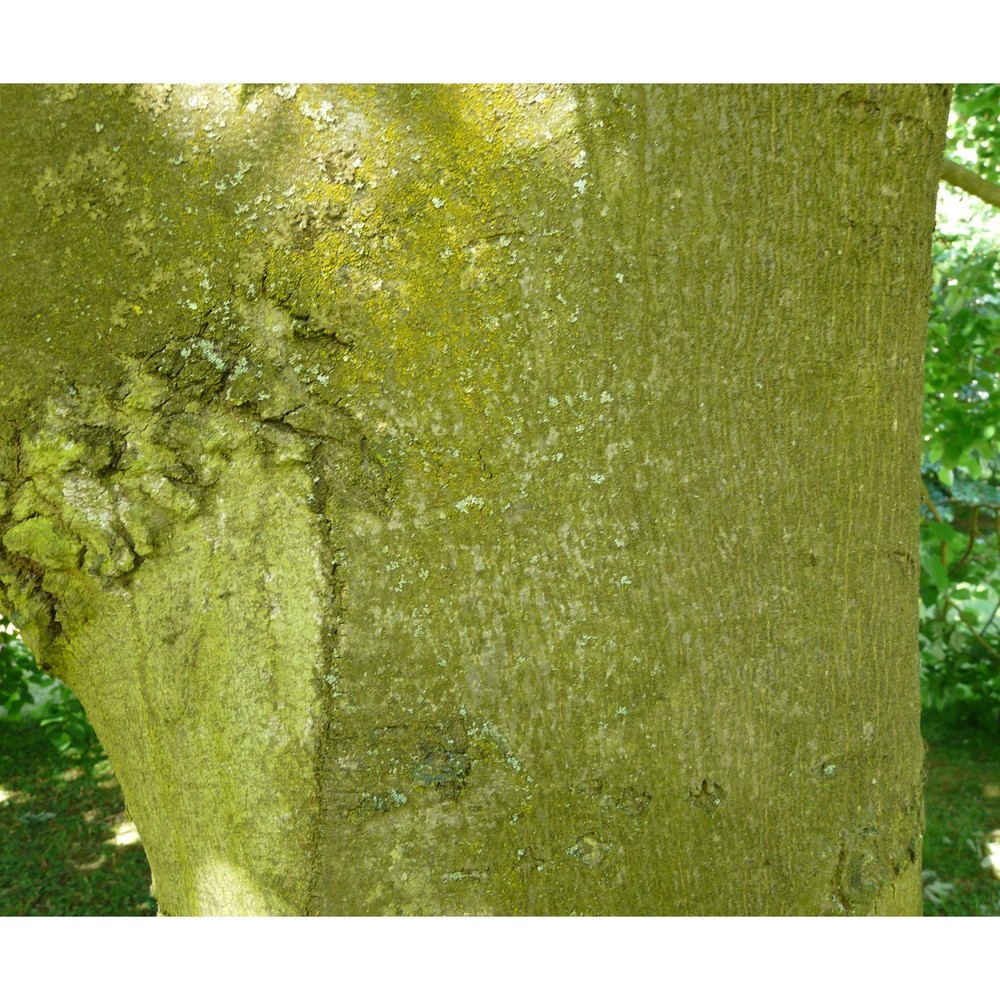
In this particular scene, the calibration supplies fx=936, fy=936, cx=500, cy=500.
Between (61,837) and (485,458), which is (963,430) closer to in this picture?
(485,458)

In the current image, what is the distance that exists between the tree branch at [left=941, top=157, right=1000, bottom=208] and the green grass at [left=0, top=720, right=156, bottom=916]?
11.1 feet

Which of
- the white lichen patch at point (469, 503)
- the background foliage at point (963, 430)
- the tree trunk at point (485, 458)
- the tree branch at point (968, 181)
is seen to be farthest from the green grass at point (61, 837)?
the tree branch at point (968, 181)

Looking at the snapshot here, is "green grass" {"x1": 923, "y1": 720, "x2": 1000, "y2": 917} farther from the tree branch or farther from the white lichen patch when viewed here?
the white lichen patch

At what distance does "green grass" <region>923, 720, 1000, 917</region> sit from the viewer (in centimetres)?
306

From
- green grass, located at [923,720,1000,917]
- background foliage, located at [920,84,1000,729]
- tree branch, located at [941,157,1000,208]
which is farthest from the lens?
background foliage, located at [920,84,1000,729]

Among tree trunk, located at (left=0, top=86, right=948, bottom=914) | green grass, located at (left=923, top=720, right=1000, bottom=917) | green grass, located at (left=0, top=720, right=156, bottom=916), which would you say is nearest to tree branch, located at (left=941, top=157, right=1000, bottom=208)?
tree trunk, located at (left=0, top=86, right=948, bottom=914)

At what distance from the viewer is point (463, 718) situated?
3.66ft

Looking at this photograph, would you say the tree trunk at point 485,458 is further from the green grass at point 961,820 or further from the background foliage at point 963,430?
the background foliage at point 963,430

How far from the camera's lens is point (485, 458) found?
1081 millimetres

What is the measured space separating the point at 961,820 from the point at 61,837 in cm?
338

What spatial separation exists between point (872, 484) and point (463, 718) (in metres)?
0.58

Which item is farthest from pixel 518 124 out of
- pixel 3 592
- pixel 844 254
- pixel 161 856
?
pixel 161 856

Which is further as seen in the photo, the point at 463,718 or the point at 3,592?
the point at 3,592

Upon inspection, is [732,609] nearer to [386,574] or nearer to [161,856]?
[386,574]
